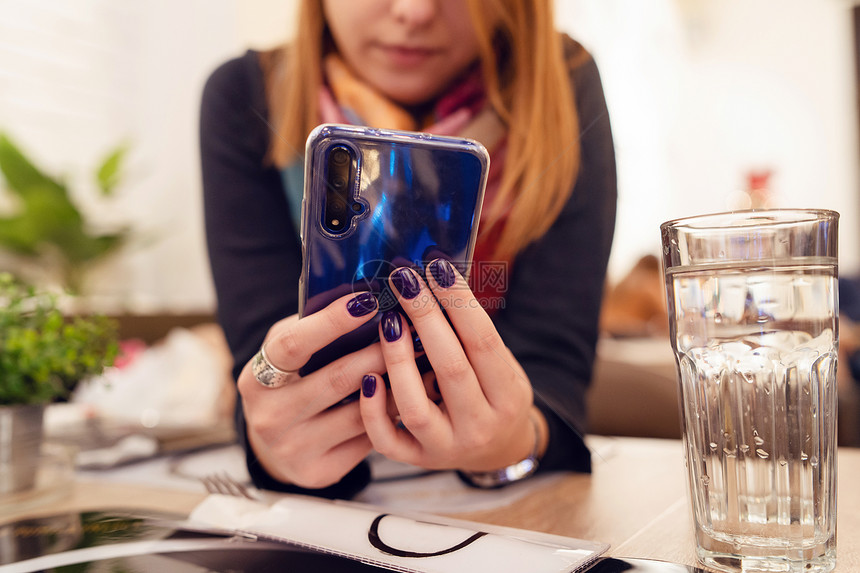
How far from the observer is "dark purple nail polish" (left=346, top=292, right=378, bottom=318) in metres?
0.30

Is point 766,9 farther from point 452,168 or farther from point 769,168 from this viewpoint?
point 452,168

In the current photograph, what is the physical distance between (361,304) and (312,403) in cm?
7

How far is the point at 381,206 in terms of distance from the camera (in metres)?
0.29

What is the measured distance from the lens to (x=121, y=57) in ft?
6.64

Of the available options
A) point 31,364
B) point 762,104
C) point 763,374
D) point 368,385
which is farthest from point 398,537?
point 762,104

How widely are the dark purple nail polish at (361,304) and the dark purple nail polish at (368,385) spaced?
4 cm

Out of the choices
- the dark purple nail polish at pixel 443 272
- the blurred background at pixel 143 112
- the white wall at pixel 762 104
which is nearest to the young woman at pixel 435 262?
the dark purple nail polish at pixel 443 272

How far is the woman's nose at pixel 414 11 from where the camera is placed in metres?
0.45

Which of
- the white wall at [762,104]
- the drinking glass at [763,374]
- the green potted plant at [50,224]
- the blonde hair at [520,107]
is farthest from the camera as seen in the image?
the white wall at [762,104]

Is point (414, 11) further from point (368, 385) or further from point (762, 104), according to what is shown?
point (762, 104)

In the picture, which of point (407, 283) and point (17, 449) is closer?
point (407, 283)

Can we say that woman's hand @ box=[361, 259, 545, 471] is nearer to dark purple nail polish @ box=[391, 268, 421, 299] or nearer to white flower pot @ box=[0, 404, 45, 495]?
dark purple nail polish @ box=[391, 268, 421, 299]

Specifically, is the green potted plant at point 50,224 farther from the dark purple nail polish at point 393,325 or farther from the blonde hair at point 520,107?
the dark purple nail polish at point 393,325

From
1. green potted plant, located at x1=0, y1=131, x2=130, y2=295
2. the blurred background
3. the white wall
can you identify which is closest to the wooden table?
the blurred background
